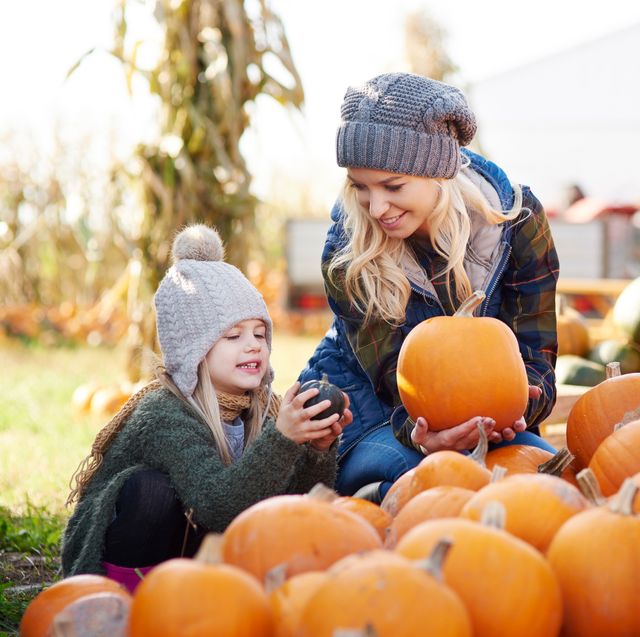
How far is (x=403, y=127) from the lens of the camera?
262cm

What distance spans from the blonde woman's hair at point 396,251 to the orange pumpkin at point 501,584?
1385 millimetres

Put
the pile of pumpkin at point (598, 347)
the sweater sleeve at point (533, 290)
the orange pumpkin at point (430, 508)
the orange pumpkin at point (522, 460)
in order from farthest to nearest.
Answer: the pile of pumpkin at point (598, 347), the sweater sleeve at point (533, 290), the orange pumpkin at point (522, 460), the orange pumpkin at point (430, 508)

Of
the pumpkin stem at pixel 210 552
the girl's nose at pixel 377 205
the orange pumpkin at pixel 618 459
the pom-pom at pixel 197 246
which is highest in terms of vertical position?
the girl's nose at pixel 377 205

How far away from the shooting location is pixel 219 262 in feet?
9.37

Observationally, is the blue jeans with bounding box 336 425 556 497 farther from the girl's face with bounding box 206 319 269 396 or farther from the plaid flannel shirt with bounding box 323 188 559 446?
the girl's face with bounding box 206 319 269 396

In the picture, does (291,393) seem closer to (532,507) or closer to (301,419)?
(301,419)

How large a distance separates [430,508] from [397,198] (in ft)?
3.95

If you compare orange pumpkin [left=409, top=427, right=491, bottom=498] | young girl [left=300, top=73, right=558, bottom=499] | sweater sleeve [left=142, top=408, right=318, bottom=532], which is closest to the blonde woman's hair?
young girl [left=300, top=73, right=558, bottom=499]

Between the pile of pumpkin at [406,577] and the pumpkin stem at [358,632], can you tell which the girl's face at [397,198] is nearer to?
the pile of pumpkin at [406,577]

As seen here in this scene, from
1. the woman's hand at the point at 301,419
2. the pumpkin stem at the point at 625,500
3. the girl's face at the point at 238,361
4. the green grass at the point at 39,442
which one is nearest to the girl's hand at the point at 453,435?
the woman's hand at the point at 301,419

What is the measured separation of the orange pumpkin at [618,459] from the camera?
6.30 feet

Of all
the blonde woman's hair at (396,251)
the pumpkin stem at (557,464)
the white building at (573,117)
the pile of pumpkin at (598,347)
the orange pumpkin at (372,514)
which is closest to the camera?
the orange pumpkin at (372,514)

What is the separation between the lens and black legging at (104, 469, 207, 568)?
2.38 meters

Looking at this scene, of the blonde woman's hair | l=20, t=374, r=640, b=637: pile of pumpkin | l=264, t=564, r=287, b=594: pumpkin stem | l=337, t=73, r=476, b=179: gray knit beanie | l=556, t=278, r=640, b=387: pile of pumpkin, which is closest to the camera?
l=20, t=374, r=640, b=637: pile of pumpkin
